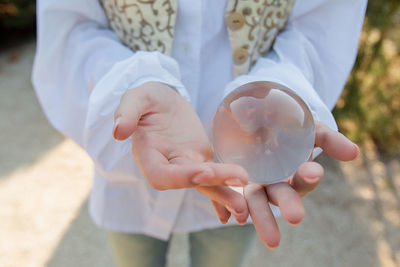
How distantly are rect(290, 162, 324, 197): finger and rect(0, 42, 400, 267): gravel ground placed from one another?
4.30 feet

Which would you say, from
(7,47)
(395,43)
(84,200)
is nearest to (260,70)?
(84,200)

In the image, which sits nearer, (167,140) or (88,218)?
(167,140)

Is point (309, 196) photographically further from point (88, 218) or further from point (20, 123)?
point (20, 123)

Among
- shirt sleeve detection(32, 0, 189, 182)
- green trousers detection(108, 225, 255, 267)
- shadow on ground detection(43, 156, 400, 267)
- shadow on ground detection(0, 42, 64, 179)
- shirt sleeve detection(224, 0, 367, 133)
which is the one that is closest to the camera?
shirt sleeve detection(32, 0, 189, 182)

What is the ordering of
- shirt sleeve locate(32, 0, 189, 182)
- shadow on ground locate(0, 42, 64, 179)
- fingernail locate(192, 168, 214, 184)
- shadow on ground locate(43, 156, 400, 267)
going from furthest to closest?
shadow on ground locate(0, 42, 64, 179)
shadow on ground locate(43, 156, 400, 267)
shirt sleeve locate(32, 0, 189, 182)
fingernail locate(192, 168, 214, 184)

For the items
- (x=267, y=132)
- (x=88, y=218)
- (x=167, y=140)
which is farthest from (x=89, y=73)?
(x=88, y=218)

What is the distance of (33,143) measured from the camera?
95.0 inches

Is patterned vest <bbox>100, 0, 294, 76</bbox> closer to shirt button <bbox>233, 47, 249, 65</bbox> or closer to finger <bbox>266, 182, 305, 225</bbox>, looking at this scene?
shirt button <bbox>233, 47, 249, 65</bbox>

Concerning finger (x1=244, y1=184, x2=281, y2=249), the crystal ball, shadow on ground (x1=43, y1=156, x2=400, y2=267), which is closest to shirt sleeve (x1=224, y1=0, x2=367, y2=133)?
the crystal ball

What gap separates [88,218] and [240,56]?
147cm

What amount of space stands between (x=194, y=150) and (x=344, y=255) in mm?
1443

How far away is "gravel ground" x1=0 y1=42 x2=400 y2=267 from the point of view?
176 centimetres

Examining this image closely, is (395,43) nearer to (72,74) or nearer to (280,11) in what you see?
(280,11)

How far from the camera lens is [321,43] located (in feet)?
2.77
